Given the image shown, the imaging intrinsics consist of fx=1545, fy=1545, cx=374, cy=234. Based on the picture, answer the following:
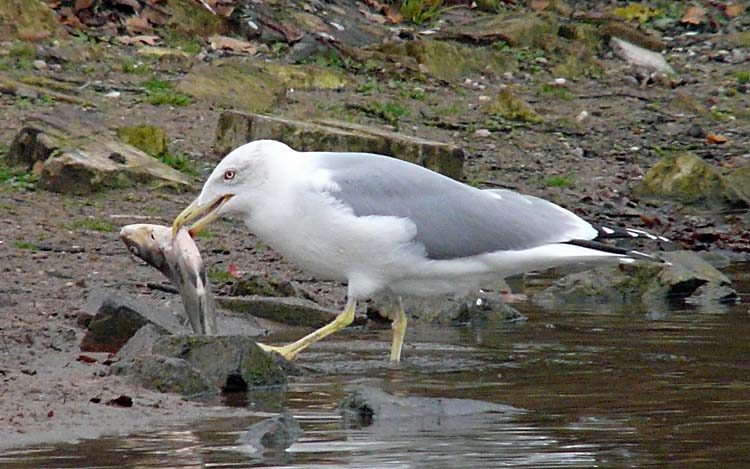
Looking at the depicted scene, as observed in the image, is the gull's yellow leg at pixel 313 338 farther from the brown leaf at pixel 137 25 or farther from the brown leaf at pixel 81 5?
the brown leaf at pixel 81 5

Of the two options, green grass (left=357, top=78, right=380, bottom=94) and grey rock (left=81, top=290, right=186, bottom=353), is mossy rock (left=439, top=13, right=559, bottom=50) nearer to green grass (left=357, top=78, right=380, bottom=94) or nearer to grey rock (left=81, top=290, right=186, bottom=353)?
green grass (left=357, top=78, right=380, bottom=94)

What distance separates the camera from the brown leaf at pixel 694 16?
19375mm

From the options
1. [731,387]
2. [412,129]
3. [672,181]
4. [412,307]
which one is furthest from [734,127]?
[731,387]

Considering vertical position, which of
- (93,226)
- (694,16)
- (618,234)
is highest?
(694,16)

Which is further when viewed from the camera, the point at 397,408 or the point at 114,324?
the point at 114,324

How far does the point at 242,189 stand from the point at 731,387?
2283 millimetres

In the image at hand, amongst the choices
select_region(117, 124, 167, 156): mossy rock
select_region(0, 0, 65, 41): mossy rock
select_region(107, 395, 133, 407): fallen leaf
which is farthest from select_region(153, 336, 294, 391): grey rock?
select_region(0, 0, 65, 41): mossy rock

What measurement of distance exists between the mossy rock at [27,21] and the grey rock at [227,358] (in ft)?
25.8

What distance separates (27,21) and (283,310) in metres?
6.54


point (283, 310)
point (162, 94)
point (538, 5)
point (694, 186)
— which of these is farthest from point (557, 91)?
point (283, 310)

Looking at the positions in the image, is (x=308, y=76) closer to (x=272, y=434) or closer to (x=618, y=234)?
(x=618, y=234)

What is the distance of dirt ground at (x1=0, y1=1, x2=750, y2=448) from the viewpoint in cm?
597

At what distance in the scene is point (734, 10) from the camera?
793 inches

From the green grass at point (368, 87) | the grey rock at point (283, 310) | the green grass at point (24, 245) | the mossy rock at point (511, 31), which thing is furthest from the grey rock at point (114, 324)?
the mossy rock at point (511, 31)
